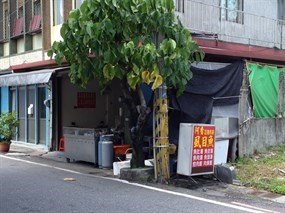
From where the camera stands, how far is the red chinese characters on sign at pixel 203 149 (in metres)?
9.27

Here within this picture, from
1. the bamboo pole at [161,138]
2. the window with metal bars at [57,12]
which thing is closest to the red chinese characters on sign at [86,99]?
the window with metal bars at [57,12]

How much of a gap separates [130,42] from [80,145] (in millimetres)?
4611

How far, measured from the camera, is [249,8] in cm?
1638

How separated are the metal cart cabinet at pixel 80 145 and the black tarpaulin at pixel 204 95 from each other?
2403mm

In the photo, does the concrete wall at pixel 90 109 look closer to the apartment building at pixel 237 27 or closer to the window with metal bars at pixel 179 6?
the window with metal bars at pixel 179 6

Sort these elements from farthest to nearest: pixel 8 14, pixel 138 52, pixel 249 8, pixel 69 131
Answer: pixel 8 14 → pixel 249 8 → pixel 69 131 → pixel 138 52

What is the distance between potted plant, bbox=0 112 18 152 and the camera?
50.0 ft

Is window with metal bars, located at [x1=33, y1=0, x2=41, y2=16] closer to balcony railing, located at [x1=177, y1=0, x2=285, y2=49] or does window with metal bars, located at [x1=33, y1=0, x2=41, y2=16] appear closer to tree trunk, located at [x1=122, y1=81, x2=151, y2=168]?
balcony railing, located at [x1=177, y1=0, x2=285, y2=49]

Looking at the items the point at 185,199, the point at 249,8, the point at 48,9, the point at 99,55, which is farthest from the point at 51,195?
the point at 249,8

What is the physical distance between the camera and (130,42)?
874 centimetres

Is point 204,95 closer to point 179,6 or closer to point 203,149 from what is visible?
point 203,149

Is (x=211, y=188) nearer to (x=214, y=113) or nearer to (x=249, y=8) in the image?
(x=214, y=113)

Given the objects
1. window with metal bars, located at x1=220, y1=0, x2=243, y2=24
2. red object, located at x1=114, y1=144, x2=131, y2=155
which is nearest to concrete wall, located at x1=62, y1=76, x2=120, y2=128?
red object, located at x1=114, y1=144, x2=131, y2=155

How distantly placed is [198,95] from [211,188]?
295 centimetres
